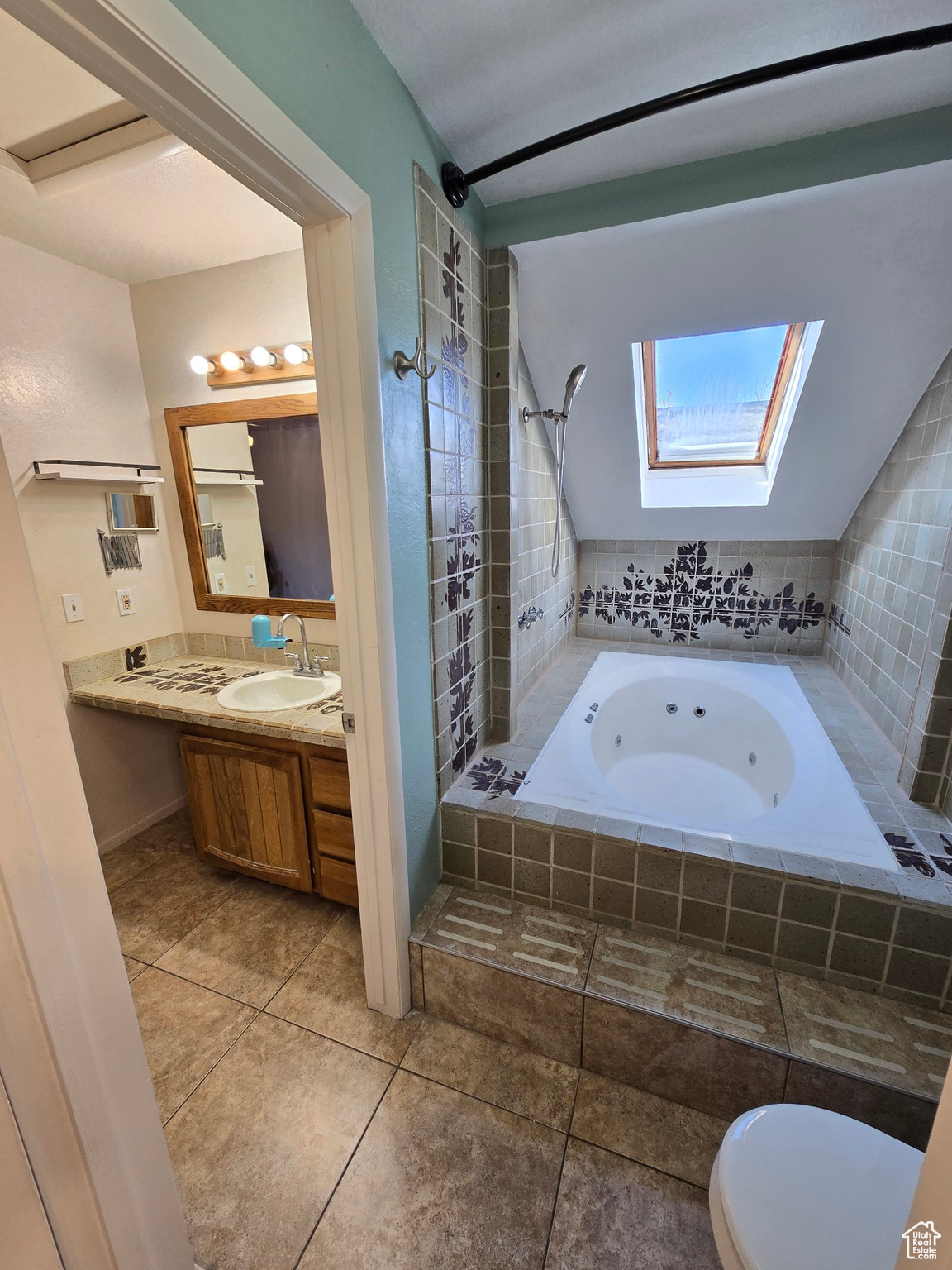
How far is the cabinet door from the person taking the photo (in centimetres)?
182

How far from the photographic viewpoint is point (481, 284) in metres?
1.74

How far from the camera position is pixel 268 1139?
127 centimetres

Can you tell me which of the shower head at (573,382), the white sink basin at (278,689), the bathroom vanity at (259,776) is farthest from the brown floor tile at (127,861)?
the shower head at (573,382)

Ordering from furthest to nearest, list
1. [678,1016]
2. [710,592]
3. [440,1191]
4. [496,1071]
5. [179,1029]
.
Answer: [710,592], [179,1029], [496,1071], [678,1016], [440,1191]

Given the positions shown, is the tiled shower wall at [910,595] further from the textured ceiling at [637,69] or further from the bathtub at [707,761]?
the textured ceiling at [637,69]

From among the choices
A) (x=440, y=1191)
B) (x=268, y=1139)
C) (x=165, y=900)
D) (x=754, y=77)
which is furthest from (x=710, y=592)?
(x=165, y=900)

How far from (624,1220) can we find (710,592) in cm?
262

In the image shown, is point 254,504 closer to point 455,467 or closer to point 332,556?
point 455,467

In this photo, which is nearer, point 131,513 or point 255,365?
point 255,365

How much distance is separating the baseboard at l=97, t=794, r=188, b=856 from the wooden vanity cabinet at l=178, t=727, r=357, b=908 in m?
0.65

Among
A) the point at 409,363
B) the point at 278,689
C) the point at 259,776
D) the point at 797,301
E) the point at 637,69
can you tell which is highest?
the point at 637,69

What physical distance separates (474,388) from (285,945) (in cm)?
203

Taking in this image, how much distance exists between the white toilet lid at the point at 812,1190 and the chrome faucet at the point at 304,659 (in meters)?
1.82

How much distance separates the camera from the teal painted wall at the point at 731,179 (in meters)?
1.31
